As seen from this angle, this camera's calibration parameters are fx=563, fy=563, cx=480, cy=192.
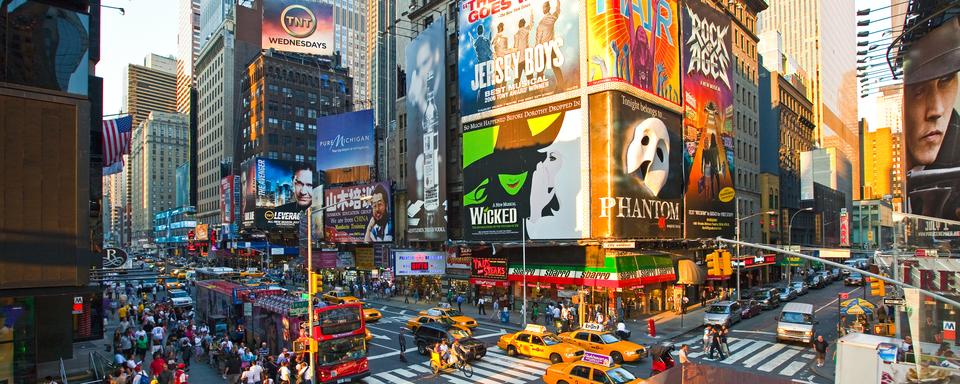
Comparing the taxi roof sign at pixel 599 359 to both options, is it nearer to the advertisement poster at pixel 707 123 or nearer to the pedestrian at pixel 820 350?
the pedestrian at pixel 820 350

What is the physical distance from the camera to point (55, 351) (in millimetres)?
21219

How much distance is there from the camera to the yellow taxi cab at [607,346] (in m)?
24.8

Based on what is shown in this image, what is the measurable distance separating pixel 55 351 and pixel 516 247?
3088 cm

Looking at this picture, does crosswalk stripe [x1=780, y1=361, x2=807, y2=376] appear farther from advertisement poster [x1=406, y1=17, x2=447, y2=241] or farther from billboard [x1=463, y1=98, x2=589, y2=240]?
advertisement poster [x1=406, y1=17, x2=447, y2=241]

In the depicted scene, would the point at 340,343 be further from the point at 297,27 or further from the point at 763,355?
the point at 297,27

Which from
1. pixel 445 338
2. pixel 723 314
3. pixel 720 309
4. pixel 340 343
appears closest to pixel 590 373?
pixel 445 338

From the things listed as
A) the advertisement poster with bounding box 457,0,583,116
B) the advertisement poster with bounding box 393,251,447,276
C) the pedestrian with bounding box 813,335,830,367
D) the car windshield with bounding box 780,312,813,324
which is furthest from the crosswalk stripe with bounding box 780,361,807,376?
the advertisement poster with bounding box 393,251,447,276

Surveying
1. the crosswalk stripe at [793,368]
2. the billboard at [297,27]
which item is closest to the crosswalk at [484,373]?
the crosswalk stripe at [793,368]

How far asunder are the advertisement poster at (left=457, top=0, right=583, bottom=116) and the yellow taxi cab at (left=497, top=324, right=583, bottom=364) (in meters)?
20.5

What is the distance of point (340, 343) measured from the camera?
21.7m

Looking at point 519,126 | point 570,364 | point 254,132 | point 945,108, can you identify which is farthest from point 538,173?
point 254,132

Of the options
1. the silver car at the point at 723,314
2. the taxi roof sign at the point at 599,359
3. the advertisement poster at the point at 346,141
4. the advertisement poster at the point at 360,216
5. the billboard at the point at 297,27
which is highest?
the billboard at the point at 297,27

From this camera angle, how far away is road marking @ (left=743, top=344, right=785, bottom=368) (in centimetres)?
2469

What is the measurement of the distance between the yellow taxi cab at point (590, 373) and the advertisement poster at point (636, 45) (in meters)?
23.5
